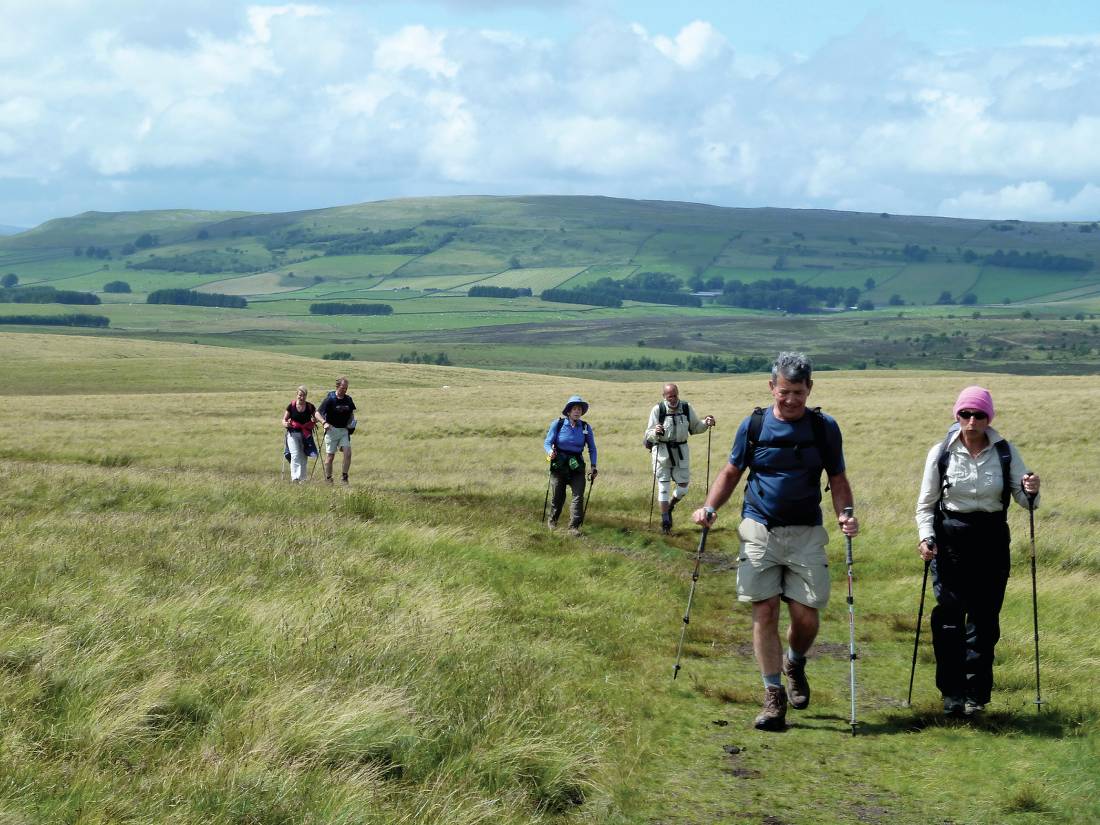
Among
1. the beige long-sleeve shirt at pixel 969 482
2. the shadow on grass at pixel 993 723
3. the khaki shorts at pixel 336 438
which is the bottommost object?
the shadow on grass at pixel 993 723

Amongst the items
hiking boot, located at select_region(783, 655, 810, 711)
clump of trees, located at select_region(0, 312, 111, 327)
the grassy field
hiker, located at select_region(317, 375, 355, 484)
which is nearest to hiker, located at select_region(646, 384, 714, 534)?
the grassy field

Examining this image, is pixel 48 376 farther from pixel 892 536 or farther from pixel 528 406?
pixel 892 536

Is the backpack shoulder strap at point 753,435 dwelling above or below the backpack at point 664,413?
above

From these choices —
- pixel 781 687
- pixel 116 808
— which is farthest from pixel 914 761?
pixel 116 808

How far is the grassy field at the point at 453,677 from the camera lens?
→ 609cm

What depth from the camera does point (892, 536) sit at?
55.7 feet

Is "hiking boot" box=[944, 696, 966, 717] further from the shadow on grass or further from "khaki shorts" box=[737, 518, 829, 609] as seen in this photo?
"khaki shorts" box=[737, 518, 829, 609]

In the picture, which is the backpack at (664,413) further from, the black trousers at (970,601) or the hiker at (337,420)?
the black trousers at (970,601)

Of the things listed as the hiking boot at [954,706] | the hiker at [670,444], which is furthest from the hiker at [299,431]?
the hiking boot at [954,706]

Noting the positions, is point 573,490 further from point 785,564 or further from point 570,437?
point 785,564

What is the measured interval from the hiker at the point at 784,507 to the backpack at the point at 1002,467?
719mm

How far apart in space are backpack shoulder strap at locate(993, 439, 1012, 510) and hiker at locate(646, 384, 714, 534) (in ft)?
32.5

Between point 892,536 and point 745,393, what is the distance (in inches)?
1821

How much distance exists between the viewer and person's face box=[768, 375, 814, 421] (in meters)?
8.46
